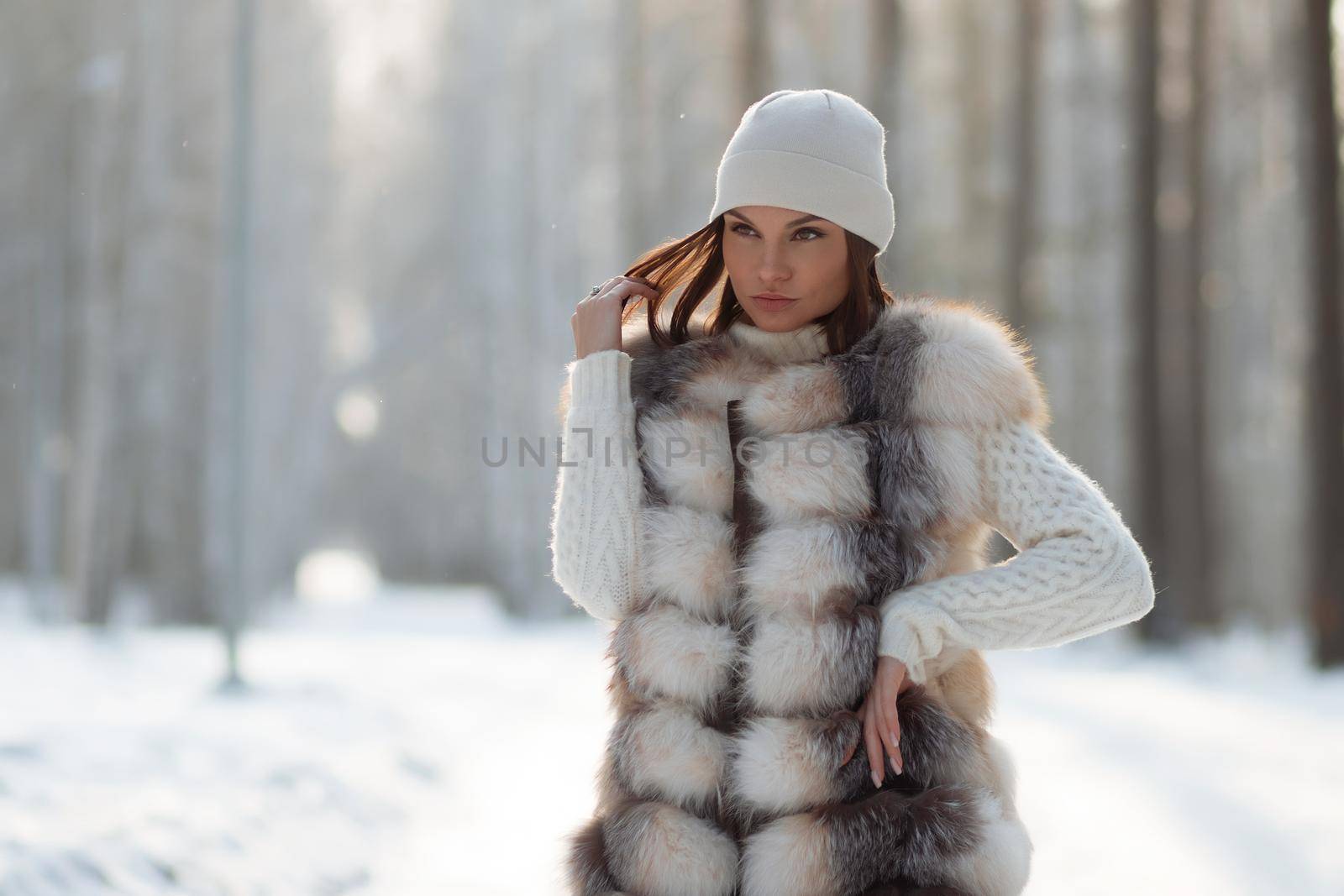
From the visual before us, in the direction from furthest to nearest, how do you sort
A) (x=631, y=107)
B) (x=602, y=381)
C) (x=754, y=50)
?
1. (x=631, y=107)
2. (x=754, y=50)
3. (x=602, y=381)

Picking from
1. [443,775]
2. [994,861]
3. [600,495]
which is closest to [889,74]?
[443,775]

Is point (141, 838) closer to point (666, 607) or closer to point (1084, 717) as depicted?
point (666, 607)

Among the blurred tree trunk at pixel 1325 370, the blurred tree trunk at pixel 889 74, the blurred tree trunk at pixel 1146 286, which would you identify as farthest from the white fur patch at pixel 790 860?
the blurred tree trunk at pixel 1146 286

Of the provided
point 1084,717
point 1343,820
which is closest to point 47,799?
point 1343,820

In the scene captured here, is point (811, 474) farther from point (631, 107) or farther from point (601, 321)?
point (631, 107)

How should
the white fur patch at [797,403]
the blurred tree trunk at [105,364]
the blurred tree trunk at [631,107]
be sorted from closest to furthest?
1. the white fur patch at [797,403]
2. the blurred tree trunk at [105,364]
3. the blurred tree trunk at [631,107]

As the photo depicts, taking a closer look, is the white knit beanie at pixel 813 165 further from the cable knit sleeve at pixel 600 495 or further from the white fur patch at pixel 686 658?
the white fur patch at pixel 686 658

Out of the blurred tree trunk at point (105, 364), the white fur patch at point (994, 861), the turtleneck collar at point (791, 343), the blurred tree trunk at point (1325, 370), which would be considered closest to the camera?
the white fur patch at point (994, 861)

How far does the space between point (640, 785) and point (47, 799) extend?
2.80 meters

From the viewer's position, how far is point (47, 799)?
400cm

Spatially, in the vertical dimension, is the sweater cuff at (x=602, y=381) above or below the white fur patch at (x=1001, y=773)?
above

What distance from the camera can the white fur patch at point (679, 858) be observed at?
193 centimetres

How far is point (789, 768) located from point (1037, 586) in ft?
1.54

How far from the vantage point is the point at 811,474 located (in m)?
2.04
